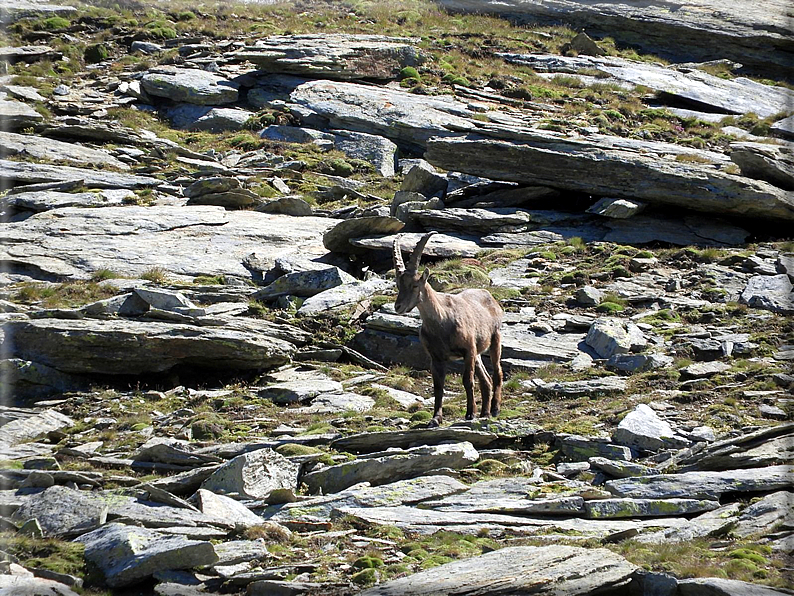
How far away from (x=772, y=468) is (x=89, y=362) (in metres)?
14.2

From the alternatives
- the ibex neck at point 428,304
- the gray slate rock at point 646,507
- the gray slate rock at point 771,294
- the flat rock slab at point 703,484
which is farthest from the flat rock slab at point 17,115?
the gray slate rock at point 646,507

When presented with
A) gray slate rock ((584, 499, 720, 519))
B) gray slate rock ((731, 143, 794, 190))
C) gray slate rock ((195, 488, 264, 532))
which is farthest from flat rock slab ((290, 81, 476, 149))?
gray slate rock ((195, 488, 264, 532))

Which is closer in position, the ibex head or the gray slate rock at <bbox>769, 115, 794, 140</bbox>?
the ibex head

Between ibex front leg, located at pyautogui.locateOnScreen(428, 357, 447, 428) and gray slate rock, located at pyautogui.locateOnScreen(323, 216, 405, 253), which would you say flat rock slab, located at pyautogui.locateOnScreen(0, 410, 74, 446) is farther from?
gray slate rock, located at pyautogui.locateOnScreen(323, 216, 405, 253)

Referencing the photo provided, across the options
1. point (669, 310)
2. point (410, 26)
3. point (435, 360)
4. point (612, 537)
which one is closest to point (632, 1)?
point (410, 26)

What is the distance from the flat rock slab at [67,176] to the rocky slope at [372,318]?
0.57ft

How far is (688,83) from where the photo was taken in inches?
1916

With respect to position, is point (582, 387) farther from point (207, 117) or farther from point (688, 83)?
point (688, 83)

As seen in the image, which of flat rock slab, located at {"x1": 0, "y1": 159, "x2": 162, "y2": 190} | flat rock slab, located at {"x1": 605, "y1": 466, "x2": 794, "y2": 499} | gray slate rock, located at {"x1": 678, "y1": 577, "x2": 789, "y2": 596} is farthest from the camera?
flat rock slab, located at {"x1": 0, "y1": 159, "x2": 162, "y2": 190}

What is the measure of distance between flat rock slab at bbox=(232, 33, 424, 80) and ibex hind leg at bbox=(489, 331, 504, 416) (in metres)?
31.3

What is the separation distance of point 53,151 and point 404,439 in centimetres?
2558

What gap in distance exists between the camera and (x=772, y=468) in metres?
12.1

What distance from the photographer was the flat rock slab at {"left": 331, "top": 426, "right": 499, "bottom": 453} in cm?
1402

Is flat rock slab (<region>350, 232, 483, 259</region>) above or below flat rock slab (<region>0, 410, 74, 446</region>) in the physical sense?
above
